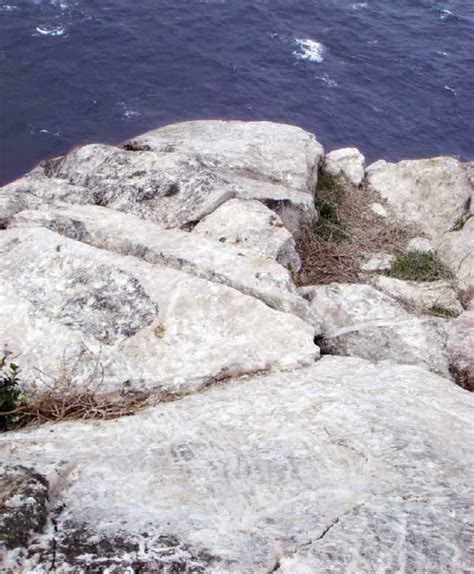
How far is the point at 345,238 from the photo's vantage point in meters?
20.1

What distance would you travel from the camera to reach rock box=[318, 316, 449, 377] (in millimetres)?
13109

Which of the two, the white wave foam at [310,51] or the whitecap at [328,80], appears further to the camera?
the white wave foam at [310,51]

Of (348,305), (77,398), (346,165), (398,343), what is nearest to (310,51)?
(346,165)

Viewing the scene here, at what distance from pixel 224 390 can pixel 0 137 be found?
42.5 meters

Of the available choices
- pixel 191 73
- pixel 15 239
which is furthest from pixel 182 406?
pixel 191 73

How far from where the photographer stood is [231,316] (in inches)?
471

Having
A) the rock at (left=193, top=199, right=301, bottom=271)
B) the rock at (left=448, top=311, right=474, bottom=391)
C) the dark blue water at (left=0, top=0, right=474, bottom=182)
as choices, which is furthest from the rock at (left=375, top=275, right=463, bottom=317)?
the dark blue water at (left=0, top=0, right=474, bottom=182)

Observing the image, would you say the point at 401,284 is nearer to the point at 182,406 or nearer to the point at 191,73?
the point at 182,406

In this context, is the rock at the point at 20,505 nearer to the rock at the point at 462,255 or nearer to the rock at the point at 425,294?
the rock at the point at 425,294

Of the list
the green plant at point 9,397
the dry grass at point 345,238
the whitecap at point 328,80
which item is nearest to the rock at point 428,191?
the dry grass at point 345,238

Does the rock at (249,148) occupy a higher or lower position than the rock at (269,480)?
lower

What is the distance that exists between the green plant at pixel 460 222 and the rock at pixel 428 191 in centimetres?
25

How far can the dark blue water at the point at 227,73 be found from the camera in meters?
51.6

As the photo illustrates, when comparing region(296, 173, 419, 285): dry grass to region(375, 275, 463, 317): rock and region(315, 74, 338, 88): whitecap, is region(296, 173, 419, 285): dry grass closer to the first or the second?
region(375, 275, 463, 317): rock
